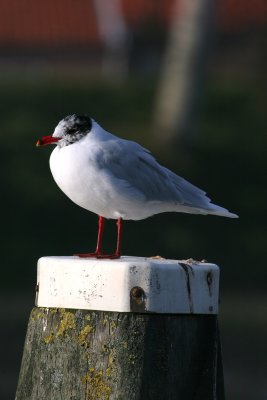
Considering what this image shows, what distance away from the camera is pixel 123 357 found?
12.6 feet

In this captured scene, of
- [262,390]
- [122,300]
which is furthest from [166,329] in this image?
[262,390]

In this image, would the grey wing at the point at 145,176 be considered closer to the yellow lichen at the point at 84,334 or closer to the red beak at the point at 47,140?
the red beak at the point at 47,140

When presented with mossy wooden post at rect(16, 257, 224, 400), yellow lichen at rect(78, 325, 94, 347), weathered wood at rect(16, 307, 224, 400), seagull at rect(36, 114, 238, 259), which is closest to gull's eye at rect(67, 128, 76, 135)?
seagull at rect(36, 114, 238, 259)

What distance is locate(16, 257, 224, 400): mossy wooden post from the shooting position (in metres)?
3.83

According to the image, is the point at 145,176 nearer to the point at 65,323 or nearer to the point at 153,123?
the point at 65,323

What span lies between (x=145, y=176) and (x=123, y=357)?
58.8 inches

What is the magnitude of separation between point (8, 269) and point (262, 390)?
5465 mm

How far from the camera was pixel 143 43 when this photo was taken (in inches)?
886

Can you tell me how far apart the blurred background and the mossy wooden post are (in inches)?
208

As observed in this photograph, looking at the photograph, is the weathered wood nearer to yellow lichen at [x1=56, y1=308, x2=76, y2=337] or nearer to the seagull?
yellow lichen at [x1=56, y1=308, x2=76, y2=337]

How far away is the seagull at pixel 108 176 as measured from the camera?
4.95 m

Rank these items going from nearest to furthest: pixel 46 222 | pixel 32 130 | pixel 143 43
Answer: pixel 46 222 < pixel 32 130 < pixel 143 43

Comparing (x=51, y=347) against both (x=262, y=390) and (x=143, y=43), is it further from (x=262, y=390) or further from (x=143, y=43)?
(x=143, y=43)

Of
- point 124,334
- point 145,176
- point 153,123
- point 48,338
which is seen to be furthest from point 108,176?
point 153,123
